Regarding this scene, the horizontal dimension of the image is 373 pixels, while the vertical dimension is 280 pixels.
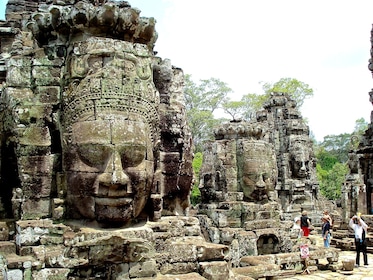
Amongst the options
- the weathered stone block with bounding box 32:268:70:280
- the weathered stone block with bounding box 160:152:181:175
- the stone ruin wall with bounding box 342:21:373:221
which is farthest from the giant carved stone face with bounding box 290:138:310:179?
the weathered stone block with bounding box 32:268:70:280

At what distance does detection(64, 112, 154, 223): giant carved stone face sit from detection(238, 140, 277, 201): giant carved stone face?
6994 millimetres

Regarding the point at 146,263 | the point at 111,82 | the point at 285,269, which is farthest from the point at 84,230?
the point at 285,269

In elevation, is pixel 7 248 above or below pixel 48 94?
below

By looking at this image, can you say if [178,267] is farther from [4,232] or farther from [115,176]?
[4,232]

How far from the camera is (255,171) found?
1170cm

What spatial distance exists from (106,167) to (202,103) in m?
33.5

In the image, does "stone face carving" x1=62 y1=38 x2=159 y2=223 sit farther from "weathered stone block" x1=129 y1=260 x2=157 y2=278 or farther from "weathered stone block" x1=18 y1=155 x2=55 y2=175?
"weathered stone block" x1=129 y1=260 x2=157 y2=278

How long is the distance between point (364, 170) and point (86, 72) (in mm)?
15833

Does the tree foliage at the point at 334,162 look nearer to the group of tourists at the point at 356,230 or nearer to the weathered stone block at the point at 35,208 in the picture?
the group of tourists at the point at 356,230

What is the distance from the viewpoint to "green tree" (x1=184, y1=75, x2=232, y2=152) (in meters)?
35.0

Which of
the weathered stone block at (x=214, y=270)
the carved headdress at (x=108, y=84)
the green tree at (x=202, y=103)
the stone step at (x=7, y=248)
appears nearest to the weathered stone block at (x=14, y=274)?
the stone step at (x=7, y=248)

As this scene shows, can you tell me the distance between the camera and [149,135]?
5305 millimetres

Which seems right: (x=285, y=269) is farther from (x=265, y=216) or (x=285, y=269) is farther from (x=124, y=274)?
(x=124, y=274)

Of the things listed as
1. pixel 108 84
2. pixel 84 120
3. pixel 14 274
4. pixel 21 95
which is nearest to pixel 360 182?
pixel 108 84
